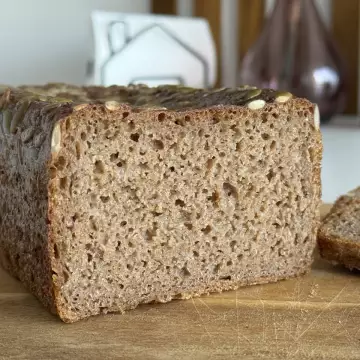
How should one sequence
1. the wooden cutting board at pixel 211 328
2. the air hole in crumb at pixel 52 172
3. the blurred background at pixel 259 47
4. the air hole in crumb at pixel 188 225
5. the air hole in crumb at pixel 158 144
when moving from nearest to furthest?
the wooden cutting board at pixel 211 328, the air hole in crumb at pixel 52 172, the air hole in crumb at pixel 158 144, the air hole in crumb at pixel 188 225, the blurred background at pixel 259 47

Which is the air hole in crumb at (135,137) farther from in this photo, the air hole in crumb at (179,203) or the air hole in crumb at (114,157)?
the air hole in crumb at (179,203)

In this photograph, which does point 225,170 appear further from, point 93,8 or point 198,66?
point 93,8

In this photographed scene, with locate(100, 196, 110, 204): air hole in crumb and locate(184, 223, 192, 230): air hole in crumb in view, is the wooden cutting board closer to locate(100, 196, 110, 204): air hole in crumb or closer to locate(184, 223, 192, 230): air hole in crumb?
locate(184, 223, 192, 230): air hole in crumb

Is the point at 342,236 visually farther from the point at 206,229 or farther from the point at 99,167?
the point at 99,167

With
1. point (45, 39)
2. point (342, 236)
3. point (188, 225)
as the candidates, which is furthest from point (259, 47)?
point (188, 225)

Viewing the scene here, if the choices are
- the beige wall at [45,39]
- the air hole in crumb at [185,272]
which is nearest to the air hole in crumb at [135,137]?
the air hole in crumb at [185,272]

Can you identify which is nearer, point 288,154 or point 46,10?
point 288,154

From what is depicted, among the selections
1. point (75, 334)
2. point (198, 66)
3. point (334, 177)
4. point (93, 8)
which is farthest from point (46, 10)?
point (75, 334)
